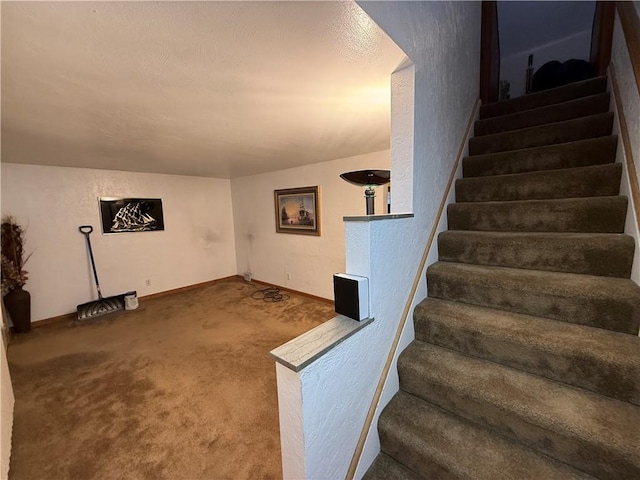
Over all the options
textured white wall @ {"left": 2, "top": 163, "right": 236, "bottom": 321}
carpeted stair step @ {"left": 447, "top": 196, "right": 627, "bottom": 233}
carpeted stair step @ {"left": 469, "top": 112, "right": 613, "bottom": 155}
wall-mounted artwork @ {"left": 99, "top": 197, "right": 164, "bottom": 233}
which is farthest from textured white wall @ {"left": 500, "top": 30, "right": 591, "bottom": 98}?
wall-mounted artwork @ {"left": 99, "top": 197, "right": 164, "bottom": 233}

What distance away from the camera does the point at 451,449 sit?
1.02m

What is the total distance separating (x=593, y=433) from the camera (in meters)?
0.86

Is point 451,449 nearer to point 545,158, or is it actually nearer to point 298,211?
point 545,158

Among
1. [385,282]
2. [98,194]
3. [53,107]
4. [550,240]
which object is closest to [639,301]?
[550,240]

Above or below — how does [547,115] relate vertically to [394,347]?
above

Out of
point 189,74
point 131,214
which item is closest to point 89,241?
point 131,214

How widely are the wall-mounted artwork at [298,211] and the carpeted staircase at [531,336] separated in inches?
88.1

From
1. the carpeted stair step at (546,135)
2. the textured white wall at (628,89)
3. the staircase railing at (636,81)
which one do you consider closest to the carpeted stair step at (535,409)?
the staircase railing at (636,81)

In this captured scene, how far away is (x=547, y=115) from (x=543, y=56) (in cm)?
243

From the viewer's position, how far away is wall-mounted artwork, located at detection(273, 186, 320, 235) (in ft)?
12.5

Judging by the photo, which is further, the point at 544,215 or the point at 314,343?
the point at 544,215

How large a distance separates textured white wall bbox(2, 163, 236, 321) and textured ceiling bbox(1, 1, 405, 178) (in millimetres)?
1083

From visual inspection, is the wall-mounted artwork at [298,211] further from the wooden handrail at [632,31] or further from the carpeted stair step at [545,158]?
the wooden handrail at [632,31]

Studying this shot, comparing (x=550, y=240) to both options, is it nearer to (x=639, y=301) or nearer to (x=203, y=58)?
(x=639, y=301)
